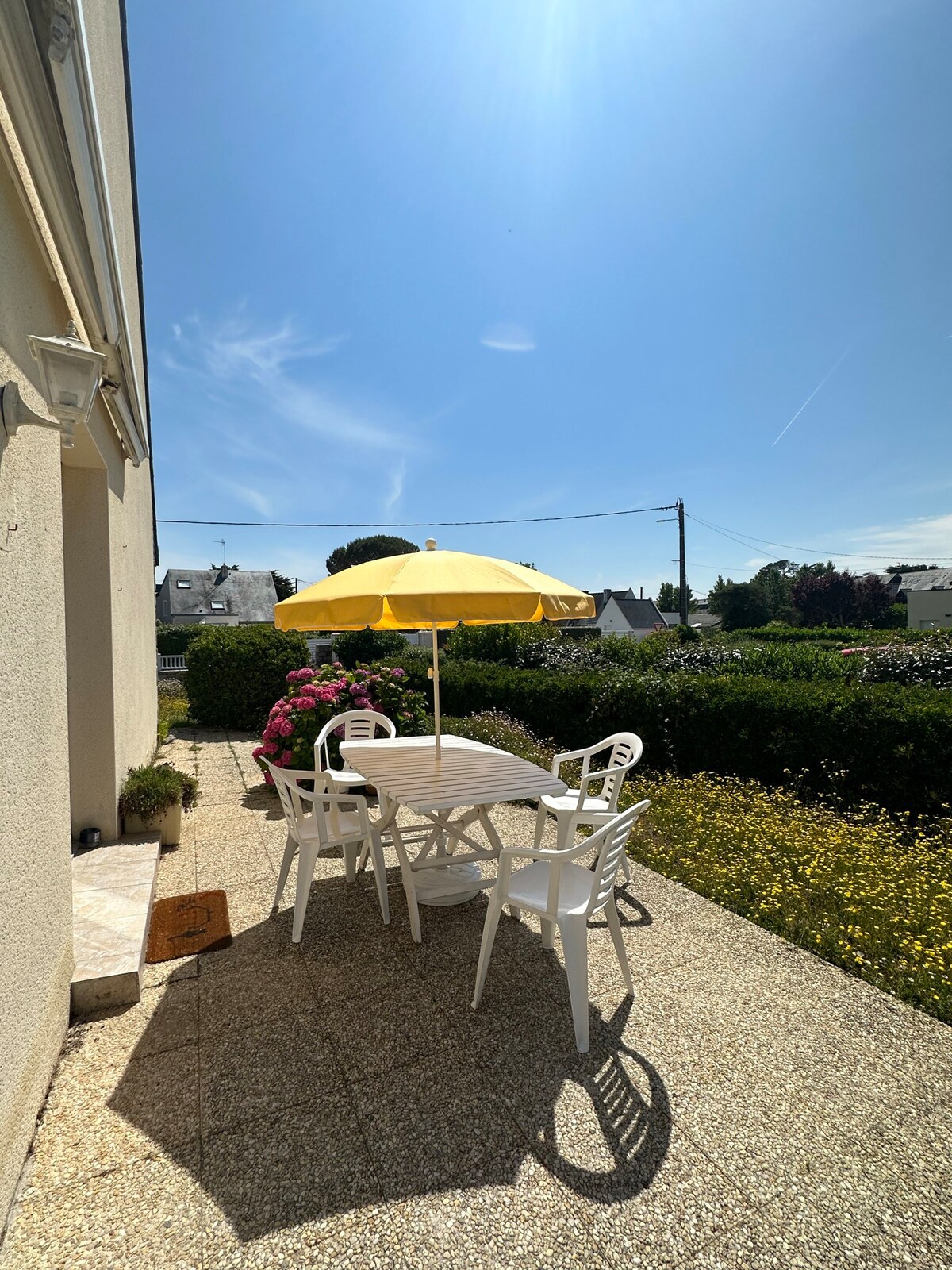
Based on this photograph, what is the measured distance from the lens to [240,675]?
10.6 metres

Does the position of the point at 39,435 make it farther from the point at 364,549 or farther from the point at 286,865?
the point at 364,549

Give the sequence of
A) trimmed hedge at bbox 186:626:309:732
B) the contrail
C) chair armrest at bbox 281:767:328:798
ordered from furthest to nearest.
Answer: the contrail
trimmed hedge at bbox 186:626:309:732
chair armrest at bbox 281:767:328:798

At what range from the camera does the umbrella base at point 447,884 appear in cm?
334

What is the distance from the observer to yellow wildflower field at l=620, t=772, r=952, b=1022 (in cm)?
303

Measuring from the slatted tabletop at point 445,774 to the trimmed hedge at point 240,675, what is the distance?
677 centimetres

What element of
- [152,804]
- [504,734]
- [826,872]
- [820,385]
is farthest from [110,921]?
[820,385]

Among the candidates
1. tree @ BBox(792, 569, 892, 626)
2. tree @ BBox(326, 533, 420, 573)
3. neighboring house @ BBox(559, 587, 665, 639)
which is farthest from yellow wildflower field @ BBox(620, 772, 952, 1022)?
tree @ BBox(792, 569, 892, 626)

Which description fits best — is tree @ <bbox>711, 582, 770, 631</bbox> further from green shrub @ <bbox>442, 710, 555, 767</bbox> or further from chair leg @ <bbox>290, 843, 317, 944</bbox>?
chair leg @ <bbox>290, 843, 317, 944</bbox>

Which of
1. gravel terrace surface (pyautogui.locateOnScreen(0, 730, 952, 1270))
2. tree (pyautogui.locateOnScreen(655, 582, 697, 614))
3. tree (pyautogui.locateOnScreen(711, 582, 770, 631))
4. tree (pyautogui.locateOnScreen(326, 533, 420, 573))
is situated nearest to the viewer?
gravel terrace surface (pyautogui.locateOnScreen(0, 730, 952, 1270))

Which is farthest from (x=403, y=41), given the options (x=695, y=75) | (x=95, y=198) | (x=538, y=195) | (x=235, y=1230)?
(x=235, y=1230)

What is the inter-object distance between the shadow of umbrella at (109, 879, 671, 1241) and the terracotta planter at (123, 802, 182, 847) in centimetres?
184

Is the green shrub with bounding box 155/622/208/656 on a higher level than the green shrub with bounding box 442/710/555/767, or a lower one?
higher

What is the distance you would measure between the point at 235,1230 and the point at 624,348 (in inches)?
497

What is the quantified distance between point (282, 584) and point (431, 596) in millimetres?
48140
